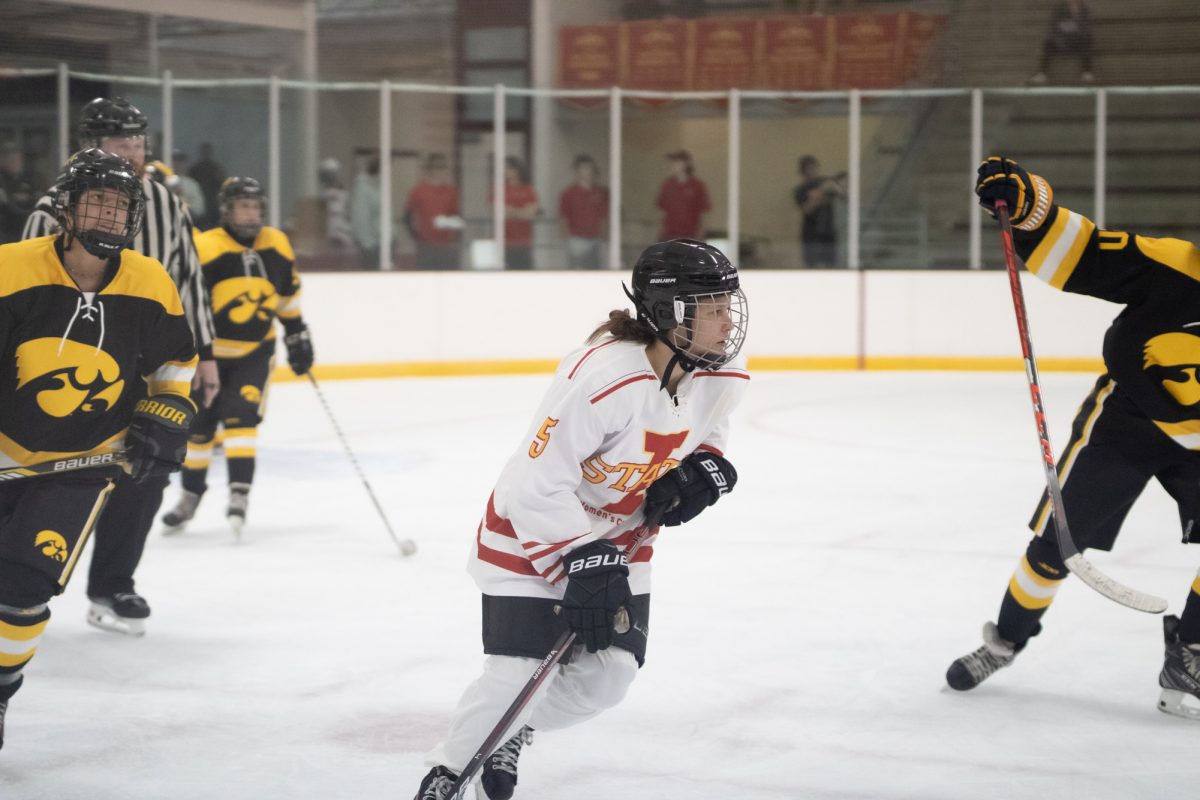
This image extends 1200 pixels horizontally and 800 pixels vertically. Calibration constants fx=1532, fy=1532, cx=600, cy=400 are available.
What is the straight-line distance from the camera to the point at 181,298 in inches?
138

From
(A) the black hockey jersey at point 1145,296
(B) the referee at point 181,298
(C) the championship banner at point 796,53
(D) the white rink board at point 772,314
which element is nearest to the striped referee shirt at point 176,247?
(B) the referee at point 181,298

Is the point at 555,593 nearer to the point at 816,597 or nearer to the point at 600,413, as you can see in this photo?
the point at 600,413

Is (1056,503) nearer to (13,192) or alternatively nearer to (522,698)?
(522,698)

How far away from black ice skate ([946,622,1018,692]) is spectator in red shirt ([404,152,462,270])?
22.2ft

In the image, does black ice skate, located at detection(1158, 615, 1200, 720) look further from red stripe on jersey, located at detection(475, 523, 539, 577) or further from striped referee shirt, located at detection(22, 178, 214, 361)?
striped referee shirt, located at detection(22, 178, 214, 361)

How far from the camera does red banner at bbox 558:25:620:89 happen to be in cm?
1248

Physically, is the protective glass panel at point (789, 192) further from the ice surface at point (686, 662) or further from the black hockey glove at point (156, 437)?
the black hockey glove at point (156, 437)

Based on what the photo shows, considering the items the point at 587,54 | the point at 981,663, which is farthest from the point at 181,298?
the point at 587,54

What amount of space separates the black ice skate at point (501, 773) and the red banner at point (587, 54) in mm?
10530

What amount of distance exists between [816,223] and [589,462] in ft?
26.5

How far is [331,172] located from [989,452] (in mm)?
4566

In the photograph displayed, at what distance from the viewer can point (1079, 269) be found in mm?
2801

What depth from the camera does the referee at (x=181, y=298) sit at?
3484mm

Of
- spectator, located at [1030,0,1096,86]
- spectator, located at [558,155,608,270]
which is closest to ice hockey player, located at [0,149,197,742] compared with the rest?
spectator, located at [558,155,608,270]
